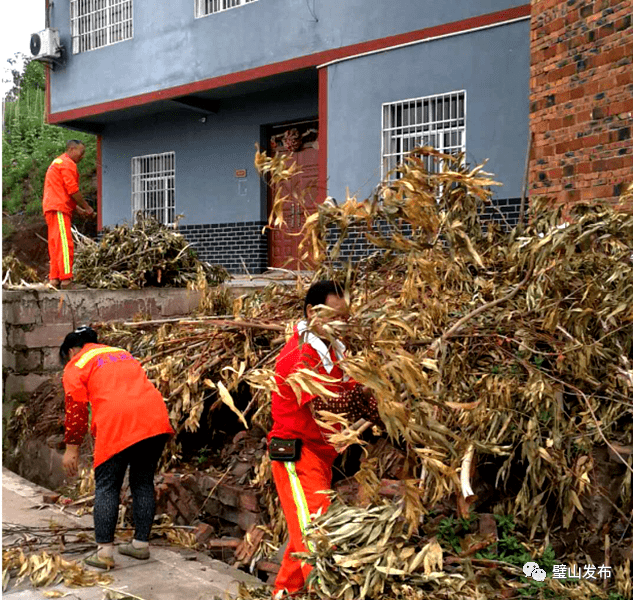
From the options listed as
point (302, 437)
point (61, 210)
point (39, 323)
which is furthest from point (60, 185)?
point (302, 437)

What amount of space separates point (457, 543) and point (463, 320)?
1215mm

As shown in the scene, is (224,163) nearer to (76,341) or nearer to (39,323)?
(39,323)

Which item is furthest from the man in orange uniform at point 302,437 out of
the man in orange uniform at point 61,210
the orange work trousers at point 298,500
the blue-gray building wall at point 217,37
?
the blue-gray building wall at point 217,37

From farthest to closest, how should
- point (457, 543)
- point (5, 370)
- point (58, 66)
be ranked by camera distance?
1. point (58, 66)
2. point (5, 370)
3. point (457, 543)

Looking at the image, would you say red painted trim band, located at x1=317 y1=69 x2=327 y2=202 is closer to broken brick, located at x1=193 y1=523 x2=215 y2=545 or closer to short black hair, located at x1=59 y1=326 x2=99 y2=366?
short black hair, located at x1=59 y1=326 x2=99 y2=366

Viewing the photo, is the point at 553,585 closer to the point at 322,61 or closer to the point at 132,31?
the point at 322,61

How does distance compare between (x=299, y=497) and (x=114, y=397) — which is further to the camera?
(x=114, y=397)

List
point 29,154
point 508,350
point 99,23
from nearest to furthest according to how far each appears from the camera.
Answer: point 508,350, point 99,23, point 29,154

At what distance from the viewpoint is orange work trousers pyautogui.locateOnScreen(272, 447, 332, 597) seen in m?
4.15

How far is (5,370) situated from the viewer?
8812 mm

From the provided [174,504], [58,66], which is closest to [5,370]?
[174,504]

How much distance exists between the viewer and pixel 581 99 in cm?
618

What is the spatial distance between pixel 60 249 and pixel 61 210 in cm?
46

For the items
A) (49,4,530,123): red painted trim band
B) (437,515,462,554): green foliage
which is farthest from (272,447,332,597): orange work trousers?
(49,4,530,123): red painted trim band
